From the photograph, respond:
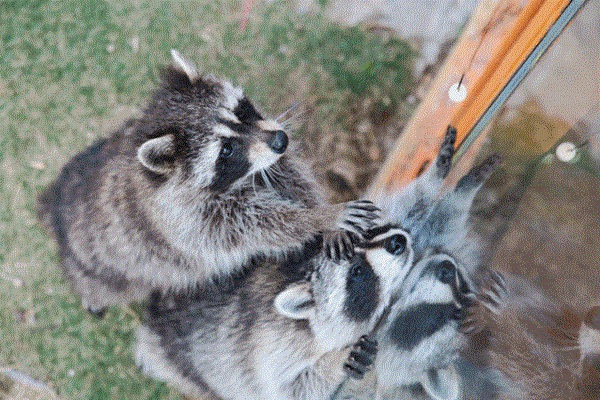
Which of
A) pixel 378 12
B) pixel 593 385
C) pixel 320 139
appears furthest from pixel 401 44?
pixel 593 385

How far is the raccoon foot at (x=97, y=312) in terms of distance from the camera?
264 cm

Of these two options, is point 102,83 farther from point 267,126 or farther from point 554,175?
point 554,175

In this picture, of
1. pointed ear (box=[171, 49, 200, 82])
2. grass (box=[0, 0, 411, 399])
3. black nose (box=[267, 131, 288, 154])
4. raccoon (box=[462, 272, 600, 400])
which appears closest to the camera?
raccoon (box=[462, 272, 600, 400])

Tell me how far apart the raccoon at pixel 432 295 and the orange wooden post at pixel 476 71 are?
8.5 inches

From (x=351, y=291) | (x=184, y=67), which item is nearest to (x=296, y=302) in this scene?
(x=351, y=291)

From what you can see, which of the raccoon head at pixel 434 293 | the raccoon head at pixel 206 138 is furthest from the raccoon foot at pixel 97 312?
the raccoon head at pixel 434 293

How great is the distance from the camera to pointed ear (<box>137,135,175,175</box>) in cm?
182

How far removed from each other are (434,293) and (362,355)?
0.35 metres

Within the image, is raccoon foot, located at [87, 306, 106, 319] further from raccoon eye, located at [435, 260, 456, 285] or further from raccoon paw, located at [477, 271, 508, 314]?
raccoon paw, located at [477, 271, 508, 314]

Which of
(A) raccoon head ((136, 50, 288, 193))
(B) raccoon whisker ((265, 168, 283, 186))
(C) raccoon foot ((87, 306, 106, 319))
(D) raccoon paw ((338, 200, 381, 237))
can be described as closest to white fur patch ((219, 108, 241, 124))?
(A) raccoon head ((136, 50, 288, 193))

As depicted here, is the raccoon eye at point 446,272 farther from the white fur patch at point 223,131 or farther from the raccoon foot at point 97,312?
the raccoon foot at point 97,312

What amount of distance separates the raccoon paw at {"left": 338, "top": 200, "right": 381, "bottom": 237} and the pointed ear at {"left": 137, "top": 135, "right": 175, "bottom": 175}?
2.05ft

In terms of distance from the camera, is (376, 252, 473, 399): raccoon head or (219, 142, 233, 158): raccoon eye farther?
(219, 142, 233, 158): raccoon eye

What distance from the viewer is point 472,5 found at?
8.93 ft
